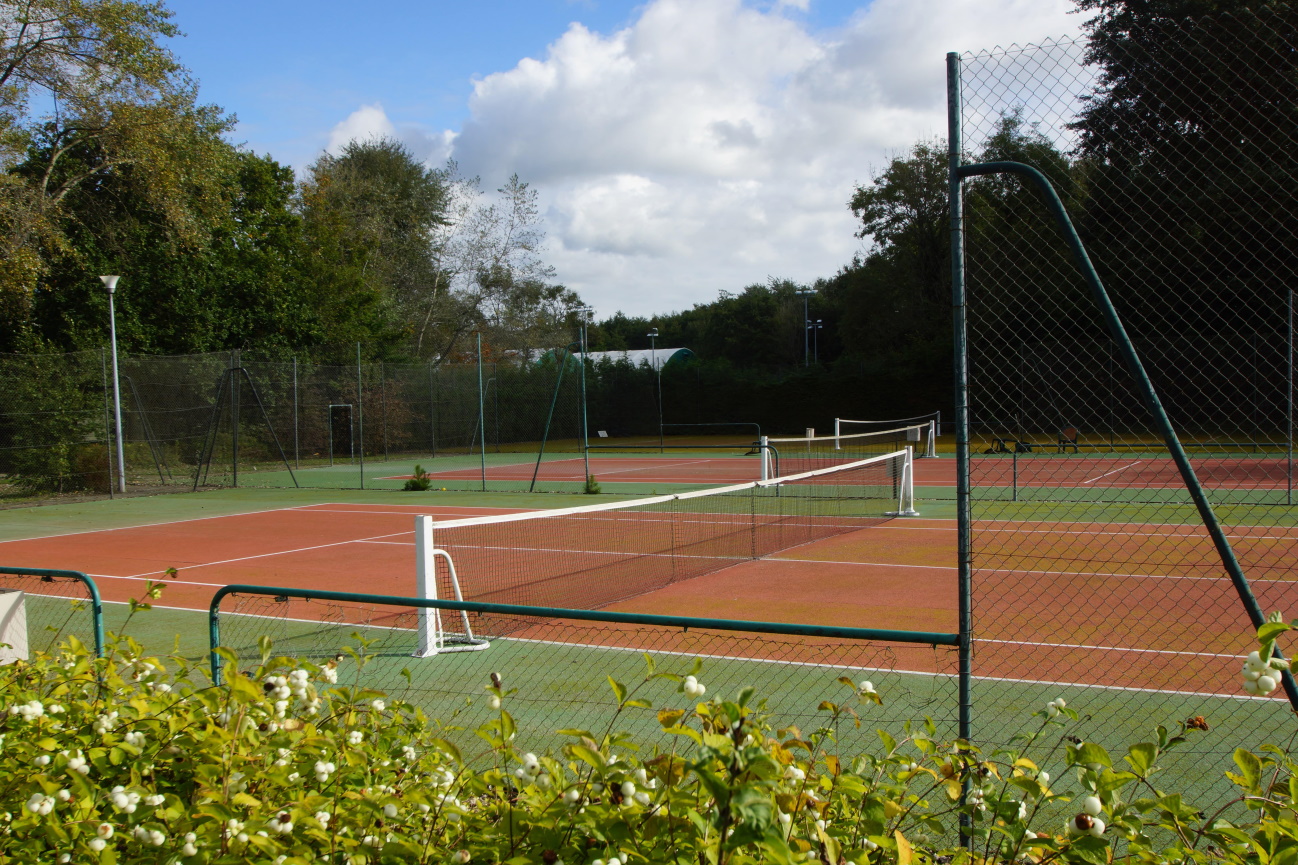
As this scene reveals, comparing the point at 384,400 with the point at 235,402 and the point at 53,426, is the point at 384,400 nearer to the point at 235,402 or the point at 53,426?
the point at 235,402

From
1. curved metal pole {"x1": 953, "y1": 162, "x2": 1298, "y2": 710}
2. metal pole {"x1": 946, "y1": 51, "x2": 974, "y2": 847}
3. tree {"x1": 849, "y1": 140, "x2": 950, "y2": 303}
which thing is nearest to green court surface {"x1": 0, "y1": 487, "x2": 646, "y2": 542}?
metal pole {"x1": 946, "y1": 51, "x2": 974, "y2": 847}

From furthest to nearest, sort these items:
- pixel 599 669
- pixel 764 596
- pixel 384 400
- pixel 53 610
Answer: pixel 384 400, pixel 764 596, pixel 53 610, pixel 599 669

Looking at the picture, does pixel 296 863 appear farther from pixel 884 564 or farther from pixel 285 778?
pixel 884 564

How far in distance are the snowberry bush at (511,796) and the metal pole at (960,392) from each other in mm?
592

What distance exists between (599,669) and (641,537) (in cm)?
588

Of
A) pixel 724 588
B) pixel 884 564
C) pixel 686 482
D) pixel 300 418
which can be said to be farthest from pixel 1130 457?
pixel 300 418

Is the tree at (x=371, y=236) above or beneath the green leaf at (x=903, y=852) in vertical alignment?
above

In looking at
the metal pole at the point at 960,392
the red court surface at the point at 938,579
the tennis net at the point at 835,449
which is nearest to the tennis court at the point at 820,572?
the red court surface at the point at 938,579

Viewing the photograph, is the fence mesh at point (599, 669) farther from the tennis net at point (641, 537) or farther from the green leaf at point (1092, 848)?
the green leaf at point (1092, 848)

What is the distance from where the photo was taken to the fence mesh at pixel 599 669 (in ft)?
16.1

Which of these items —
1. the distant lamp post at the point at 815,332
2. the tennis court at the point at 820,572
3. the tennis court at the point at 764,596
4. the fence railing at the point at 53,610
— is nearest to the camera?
the tennis court at the point at 764,596

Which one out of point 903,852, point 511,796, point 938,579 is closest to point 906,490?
point 938,579

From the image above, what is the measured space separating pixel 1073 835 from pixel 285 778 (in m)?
1.62

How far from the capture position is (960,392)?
3.17 m
